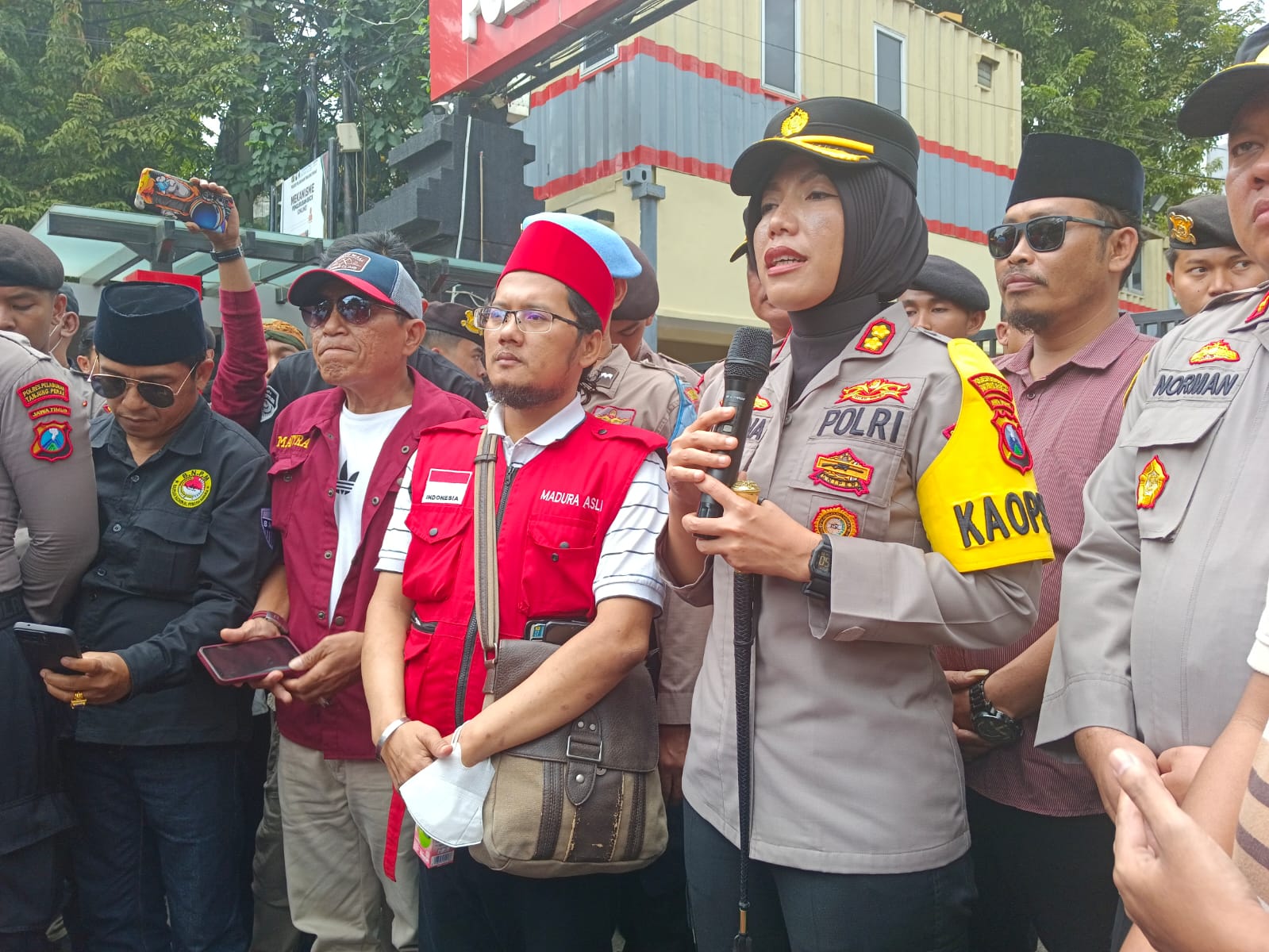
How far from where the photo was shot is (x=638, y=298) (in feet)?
12.7

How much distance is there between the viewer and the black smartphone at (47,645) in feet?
9.55

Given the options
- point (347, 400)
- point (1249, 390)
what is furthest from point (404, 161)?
point (1249, 390)

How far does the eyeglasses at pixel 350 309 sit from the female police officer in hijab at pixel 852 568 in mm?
1640

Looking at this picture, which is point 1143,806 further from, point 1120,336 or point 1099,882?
point 1120,336

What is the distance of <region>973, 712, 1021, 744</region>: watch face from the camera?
2256 mm

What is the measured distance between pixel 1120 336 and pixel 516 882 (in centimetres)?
201

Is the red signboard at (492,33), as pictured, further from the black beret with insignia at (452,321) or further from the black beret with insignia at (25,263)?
the black beret with insignia at (25,263)

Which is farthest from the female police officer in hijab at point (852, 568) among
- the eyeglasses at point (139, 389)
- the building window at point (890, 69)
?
the building window at point (890, 69)

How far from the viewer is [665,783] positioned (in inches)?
106

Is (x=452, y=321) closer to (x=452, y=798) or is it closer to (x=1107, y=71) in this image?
(x=452, y=798)

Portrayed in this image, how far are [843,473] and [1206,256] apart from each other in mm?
2555

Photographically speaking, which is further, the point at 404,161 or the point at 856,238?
the point at 404,161

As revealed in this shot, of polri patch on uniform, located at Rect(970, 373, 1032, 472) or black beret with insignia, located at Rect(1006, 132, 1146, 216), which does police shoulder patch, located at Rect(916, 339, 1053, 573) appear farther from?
black beret with insignia, located at Rect(1006, 132, 1146, 216)

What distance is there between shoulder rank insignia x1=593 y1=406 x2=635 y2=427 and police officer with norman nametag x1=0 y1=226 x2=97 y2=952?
1606 millimetres
